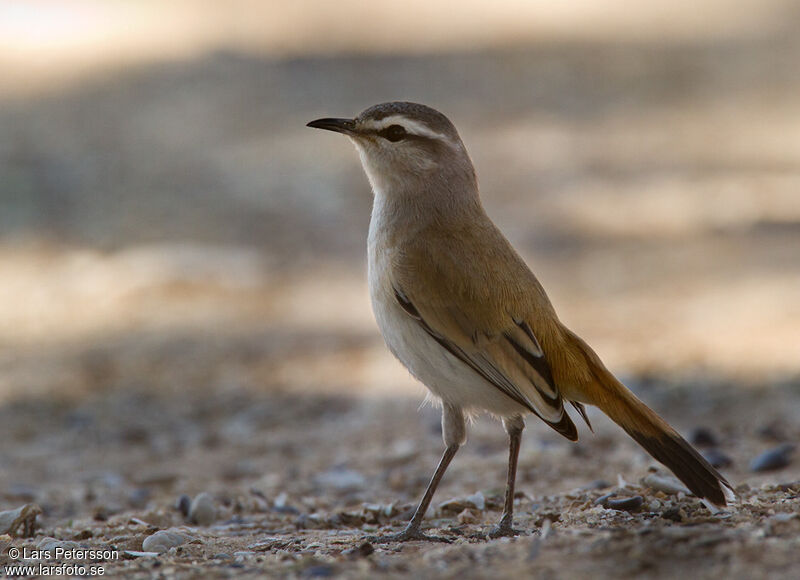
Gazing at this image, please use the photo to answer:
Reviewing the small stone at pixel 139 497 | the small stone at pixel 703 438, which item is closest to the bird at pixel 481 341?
the small stone at pixel 139 497

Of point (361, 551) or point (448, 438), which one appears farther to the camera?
point (448, 438)

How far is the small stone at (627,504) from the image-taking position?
5.51 meters

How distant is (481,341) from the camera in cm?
545

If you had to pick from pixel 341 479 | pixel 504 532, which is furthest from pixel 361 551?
pixel 341 479

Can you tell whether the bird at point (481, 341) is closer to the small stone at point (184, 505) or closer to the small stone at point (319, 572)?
the small stone at point (319, 572)

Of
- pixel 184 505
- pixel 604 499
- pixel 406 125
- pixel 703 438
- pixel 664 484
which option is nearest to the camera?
pixel 604 499

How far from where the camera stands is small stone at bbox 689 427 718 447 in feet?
25.3

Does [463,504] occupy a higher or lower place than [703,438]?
lower

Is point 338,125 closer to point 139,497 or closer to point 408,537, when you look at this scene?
point 408,537

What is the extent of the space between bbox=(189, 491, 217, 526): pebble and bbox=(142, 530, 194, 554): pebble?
0.87 m

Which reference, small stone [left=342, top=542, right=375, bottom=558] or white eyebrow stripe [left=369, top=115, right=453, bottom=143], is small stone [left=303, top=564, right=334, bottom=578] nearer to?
small stone [left=342, top=542, right=375, bottom=558]

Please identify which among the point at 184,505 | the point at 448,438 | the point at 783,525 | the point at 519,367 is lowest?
the point at 783,525

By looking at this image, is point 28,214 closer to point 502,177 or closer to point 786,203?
point 502,177

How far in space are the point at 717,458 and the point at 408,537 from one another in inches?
104
